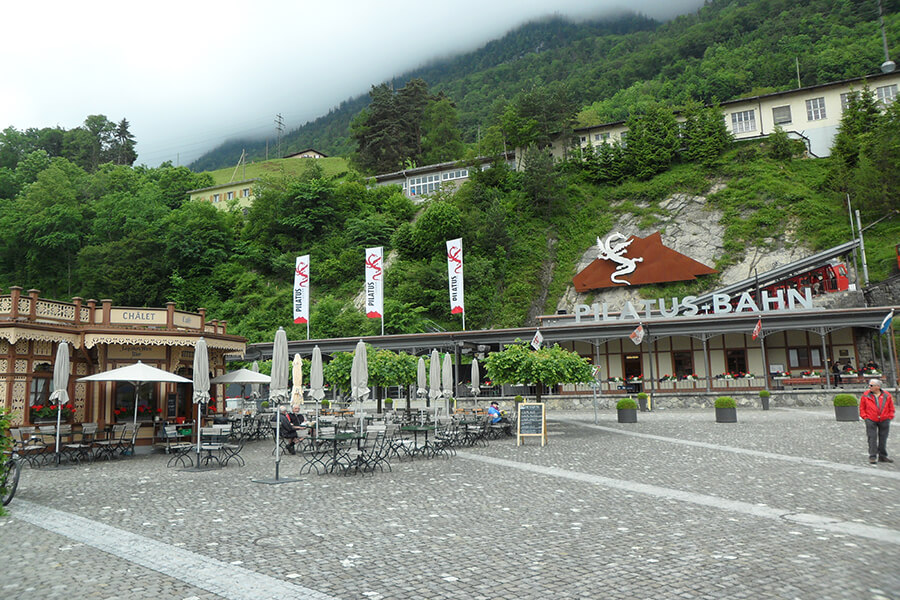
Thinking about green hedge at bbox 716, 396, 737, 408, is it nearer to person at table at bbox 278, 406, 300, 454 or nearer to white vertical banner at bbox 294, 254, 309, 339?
person at table at bbox 278, 406, 300, 454

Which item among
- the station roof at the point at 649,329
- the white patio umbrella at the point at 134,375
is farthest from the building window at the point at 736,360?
the white patio umbrella at the point at 134,375

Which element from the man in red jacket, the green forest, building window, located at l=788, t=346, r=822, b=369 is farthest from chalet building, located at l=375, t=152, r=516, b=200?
the man in red jacket

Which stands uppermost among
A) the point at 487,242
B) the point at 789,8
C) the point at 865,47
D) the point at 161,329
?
the point at 789,8

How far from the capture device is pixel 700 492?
9.41 metres

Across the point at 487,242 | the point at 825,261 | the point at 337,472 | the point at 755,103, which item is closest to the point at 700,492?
the point at 337,472

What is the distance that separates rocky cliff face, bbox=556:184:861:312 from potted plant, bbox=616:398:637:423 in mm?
24514

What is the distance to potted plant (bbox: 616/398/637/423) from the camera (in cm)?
2172

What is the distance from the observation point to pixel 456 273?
38.7m

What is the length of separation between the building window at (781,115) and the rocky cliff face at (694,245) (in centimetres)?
1008

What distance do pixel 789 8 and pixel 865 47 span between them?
26516 millimetres

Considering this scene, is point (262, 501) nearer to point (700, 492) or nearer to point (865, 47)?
point (700, 492)

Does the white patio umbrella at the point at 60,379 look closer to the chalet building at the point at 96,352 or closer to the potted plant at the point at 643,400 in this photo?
the chalet building at the point at 96,352

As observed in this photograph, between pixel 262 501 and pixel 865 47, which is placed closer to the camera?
pixel 262 501

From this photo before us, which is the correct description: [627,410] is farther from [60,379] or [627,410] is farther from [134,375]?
[60,379]
